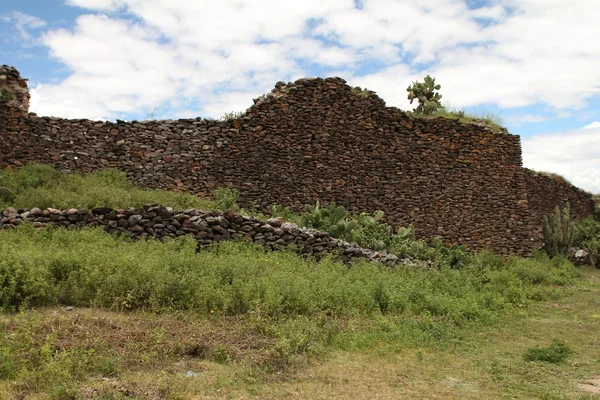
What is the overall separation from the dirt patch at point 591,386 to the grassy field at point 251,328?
47 mm

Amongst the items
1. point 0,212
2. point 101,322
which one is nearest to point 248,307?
point 101,322

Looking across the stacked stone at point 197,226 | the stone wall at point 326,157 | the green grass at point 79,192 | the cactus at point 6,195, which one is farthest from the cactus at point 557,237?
the cactus at point 6,195

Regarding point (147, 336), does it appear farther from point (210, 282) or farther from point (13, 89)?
point (13, 89)

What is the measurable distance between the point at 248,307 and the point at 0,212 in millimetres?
5615

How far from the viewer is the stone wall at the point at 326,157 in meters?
13.5

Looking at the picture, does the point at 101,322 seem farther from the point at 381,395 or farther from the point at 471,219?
the point at 471,219

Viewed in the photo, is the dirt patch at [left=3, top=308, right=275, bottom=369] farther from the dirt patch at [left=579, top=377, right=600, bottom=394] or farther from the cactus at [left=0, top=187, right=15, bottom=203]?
the cactus at [left=0, top=187, right=15, bottom=203]

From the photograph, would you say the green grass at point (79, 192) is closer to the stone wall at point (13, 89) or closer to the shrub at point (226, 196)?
the shrub at point (226, 196)

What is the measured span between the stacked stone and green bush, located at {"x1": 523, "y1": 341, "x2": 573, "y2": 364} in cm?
508

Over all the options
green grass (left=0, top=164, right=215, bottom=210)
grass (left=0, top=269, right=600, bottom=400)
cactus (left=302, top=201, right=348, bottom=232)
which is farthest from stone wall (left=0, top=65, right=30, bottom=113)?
grass (left=0, top=269, right=600, bottom=400)

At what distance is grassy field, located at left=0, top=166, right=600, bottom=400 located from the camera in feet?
16.1

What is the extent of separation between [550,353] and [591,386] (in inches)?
41.5

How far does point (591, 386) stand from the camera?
19.3ft

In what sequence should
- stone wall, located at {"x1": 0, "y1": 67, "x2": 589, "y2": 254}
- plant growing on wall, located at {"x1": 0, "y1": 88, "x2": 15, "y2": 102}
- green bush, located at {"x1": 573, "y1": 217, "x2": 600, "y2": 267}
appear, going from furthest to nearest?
green bush, located at {"x1": 573, "y1": 217, "x2": 600, "y2": 267} → stone wall, located at {"x1": 0, "y1": 67, "x2": 589, "y2": 254} → plant growing on wall, located at {"x1": 0, "y1": 88, "x2": 15, "y2": 102}
